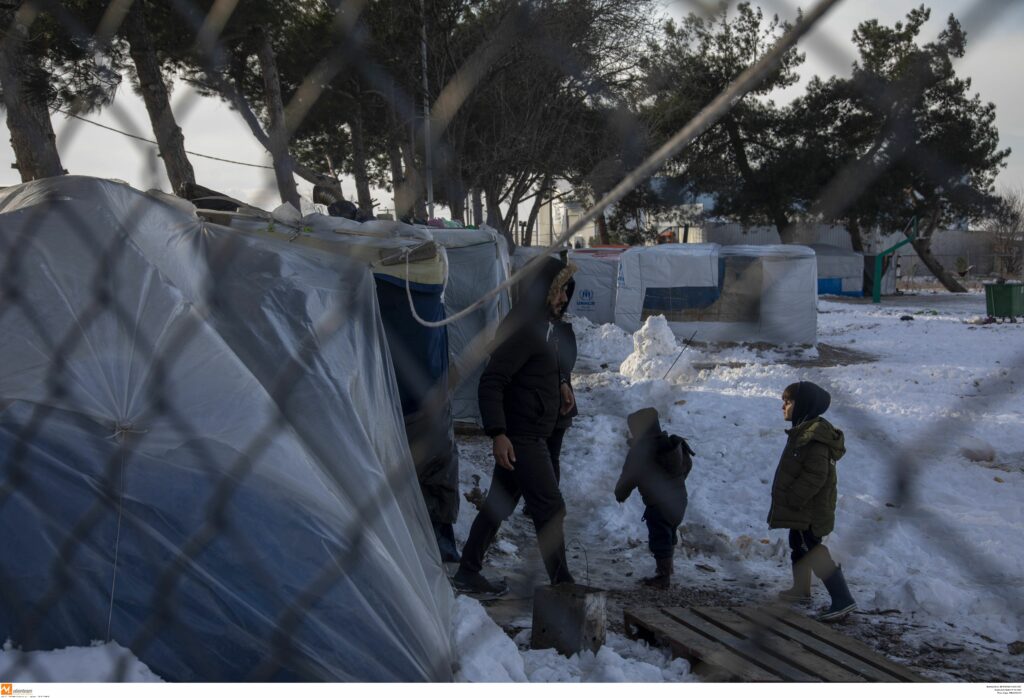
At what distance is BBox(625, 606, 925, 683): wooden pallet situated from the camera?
3279mm

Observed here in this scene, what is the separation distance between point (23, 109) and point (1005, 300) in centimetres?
1740

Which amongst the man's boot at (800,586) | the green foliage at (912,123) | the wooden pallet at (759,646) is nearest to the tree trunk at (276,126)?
the green foliage at (912,123)

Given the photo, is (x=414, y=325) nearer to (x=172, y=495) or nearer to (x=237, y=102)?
(x=172, y=495)

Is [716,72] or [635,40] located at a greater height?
[635,40]

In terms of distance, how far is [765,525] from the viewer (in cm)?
568

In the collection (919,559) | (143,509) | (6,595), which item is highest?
(143,509)

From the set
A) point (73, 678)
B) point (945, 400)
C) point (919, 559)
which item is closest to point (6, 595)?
point (73, 678)

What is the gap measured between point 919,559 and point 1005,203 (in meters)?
4.22

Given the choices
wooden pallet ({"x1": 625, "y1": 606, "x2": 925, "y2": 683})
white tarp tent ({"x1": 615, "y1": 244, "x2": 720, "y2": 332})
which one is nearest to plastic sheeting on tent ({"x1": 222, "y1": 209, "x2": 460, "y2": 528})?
wooden pallet ({"x1": 625, "y1": 606, "x2": 925, "y2": 683})

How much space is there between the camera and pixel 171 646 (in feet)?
8.32

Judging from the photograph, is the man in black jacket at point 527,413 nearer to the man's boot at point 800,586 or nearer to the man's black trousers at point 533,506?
the man's black trousers at point 533,506

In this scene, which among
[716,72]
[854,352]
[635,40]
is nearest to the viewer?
[716,72]

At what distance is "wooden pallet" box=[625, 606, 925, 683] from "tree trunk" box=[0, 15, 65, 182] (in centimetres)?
293

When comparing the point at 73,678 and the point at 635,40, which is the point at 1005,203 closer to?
the point at 635,40
